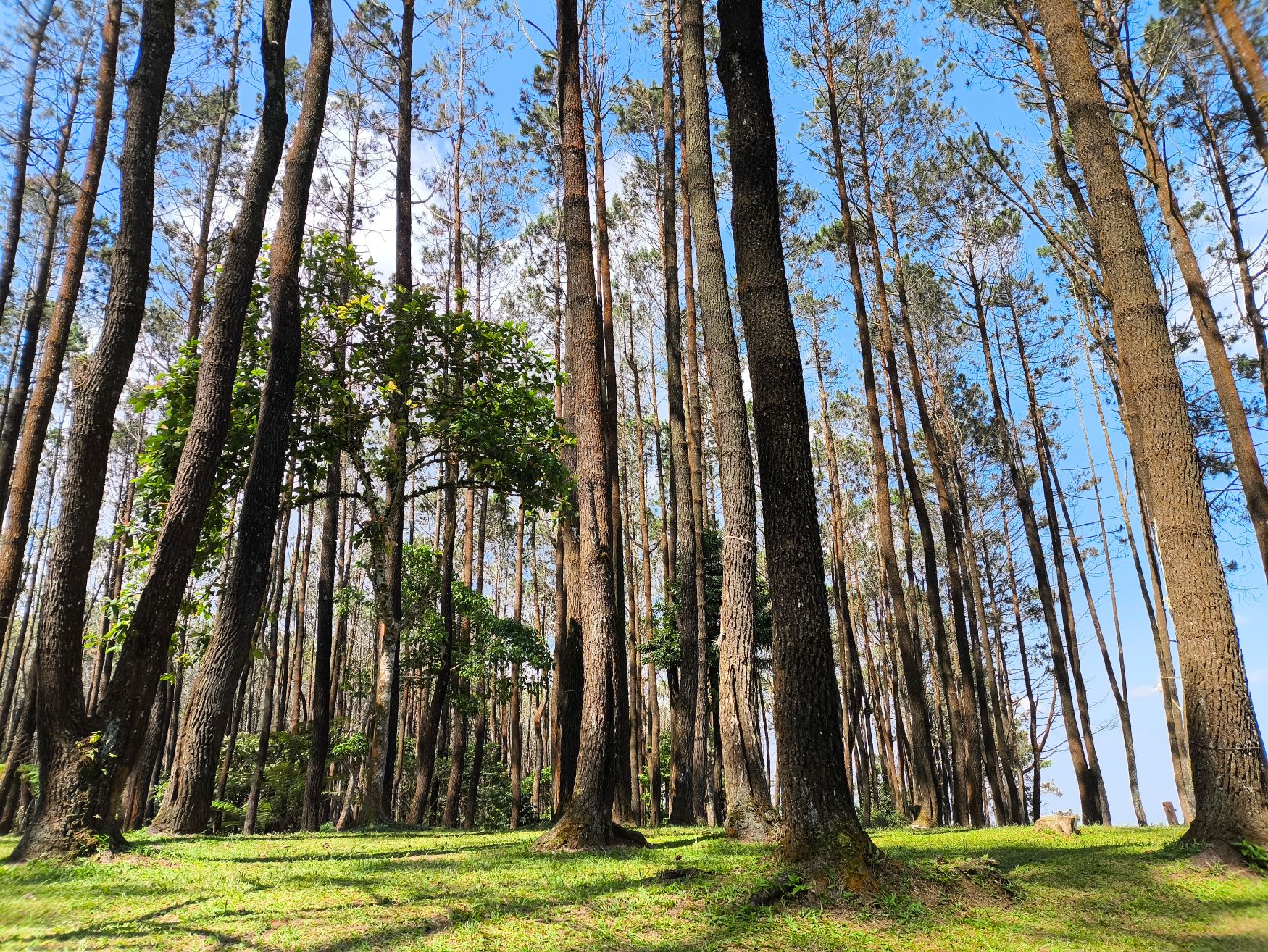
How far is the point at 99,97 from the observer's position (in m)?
11.5

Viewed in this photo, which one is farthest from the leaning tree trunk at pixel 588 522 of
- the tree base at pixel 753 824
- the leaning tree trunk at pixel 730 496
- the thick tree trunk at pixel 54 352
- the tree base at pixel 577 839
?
the thick tree trunk at pixel 54 352

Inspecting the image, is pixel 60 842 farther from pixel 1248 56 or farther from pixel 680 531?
pixel 1248 56

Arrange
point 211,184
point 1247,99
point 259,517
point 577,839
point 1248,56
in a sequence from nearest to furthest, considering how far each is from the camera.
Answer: point 1248,56 < point 577,839 < point 259,517 < point 1247,99 < point 211,184

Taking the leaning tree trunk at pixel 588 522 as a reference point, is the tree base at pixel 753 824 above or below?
below

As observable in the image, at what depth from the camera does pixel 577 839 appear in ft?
19.8

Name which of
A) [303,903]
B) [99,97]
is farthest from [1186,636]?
[99,97]

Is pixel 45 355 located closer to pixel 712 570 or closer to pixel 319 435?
pixel 319 435

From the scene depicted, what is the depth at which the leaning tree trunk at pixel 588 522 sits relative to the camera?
6.15m

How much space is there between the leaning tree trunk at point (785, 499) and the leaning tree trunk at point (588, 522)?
216 centimetres

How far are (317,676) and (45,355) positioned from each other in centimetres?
642

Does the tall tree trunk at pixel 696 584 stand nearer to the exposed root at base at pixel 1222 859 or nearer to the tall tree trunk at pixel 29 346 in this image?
the exposed root at base at pixel 1222 859

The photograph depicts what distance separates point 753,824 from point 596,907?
3.12 m

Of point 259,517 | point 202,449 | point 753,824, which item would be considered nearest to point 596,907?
point 753,824

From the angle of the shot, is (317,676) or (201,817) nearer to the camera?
(201,817)
